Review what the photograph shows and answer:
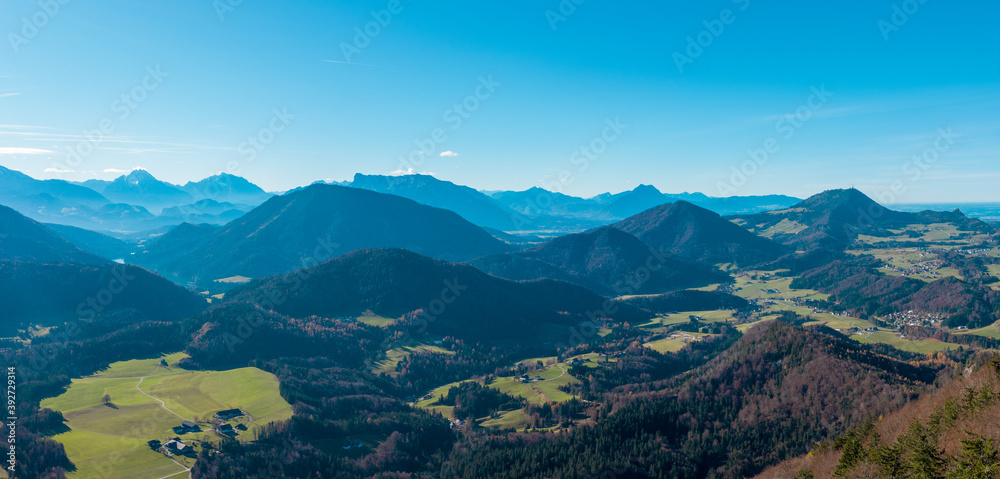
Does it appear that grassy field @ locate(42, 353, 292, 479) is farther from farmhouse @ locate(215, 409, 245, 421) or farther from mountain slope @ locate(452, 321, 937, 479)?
mountain slope @ locate(452, 321, 937, 479)

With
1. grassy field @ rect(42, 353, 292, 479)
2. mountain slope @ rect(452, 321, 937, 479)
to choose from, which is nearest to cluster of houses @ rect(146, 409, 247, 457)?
grassy field @ rect(42, 353, 292, 479)

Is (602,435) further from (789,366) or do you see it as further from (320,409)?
(320,409)

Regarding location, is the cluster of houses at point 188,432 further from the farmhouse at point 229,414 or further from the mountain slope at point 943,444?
the mountain slope at point 943,444

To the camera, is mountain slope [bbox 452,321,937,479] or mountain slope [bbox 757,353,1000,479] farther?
mountain slope [bbox 452,321,937,479]

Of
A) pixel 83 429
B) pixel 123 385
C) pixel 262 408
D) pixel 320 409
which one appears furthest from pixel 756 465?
pixel 123 385

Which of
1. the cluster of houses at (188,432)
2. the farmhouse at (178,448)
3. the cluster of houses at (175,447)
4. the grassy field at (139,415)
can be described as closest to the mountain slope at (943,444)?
the cluster of houses at (175,447)

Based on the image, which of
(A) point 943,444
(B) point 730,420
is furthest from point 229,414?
(A) point 943,444
